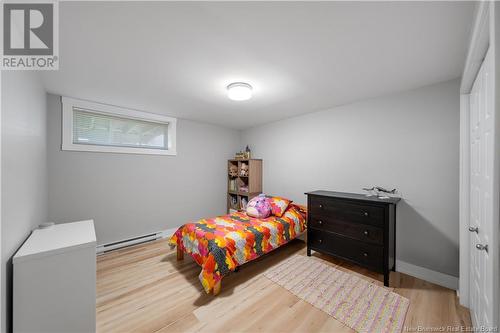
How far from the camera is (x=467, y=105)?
6.03 ft

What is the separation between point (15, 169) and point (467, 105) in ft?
12.3

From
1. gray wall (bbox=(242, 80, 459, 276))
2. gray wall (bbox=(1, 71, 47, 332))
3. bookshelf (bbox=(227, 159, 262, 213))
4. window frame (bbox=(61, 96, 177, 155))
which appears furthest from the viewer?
bookshelf (bbox=(227, 159, 262, 213))

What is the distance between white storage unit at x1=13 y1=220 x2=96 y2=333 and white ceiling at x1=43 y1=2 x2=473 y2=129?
1542mm

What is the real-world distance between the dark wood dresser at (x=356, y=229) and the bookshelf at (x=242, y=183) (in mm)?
1567

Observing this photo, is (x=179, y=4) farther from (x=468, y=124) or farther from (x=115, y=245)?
(x=115, y=245)

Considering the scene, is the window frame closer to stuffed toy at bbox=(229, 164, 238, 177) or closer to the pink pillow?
stuffed toy at bbox=(229, 164, 238, 177)

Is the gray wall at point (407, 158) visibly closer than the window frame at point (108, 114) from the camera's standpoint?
Yes

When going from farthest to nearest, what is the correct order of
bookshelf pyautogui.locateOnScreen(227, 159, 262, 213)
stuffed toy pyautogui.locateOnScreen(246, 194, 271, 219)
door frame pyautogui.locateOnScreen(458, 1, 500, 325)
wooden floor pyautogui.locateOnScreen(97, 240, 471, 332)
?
bookshelf pyautogui.locateOnScreen(227, 159, 262, 213) → stuffed toy pyautogui.locateOnScreen(246, 194, 271, 219) → wooden floor pyautogui.locateOnScreen(97, 240, 471, 332) → door frame pyautogui.locateOnScreen(458, 1, 500, 325)

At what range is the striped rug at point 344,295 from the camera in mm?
1665

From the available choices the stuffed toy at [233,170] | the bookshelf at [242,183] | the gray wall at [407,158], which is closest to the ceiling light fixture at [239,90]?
the gray wall at [407,158]

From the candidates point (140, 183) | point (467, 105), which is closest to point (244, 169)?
point (140, 183)

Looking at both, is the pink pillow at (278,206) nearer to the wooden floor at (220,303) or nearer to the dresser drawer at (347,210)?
the dresser drawer at (347,210)

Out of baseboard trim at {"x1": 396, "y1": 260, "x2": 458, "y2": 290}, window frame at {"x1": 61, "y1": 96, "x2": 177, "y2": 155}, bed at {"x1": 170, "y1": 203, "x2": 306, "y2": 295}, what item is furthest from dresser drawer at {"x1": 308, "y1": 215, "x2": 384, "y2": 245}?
window frame at {"x1": 61, "y1": 96, "x2": 177, "y2": 155}

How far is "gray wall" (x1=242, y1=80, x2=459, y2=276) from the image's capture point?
7.10ft
